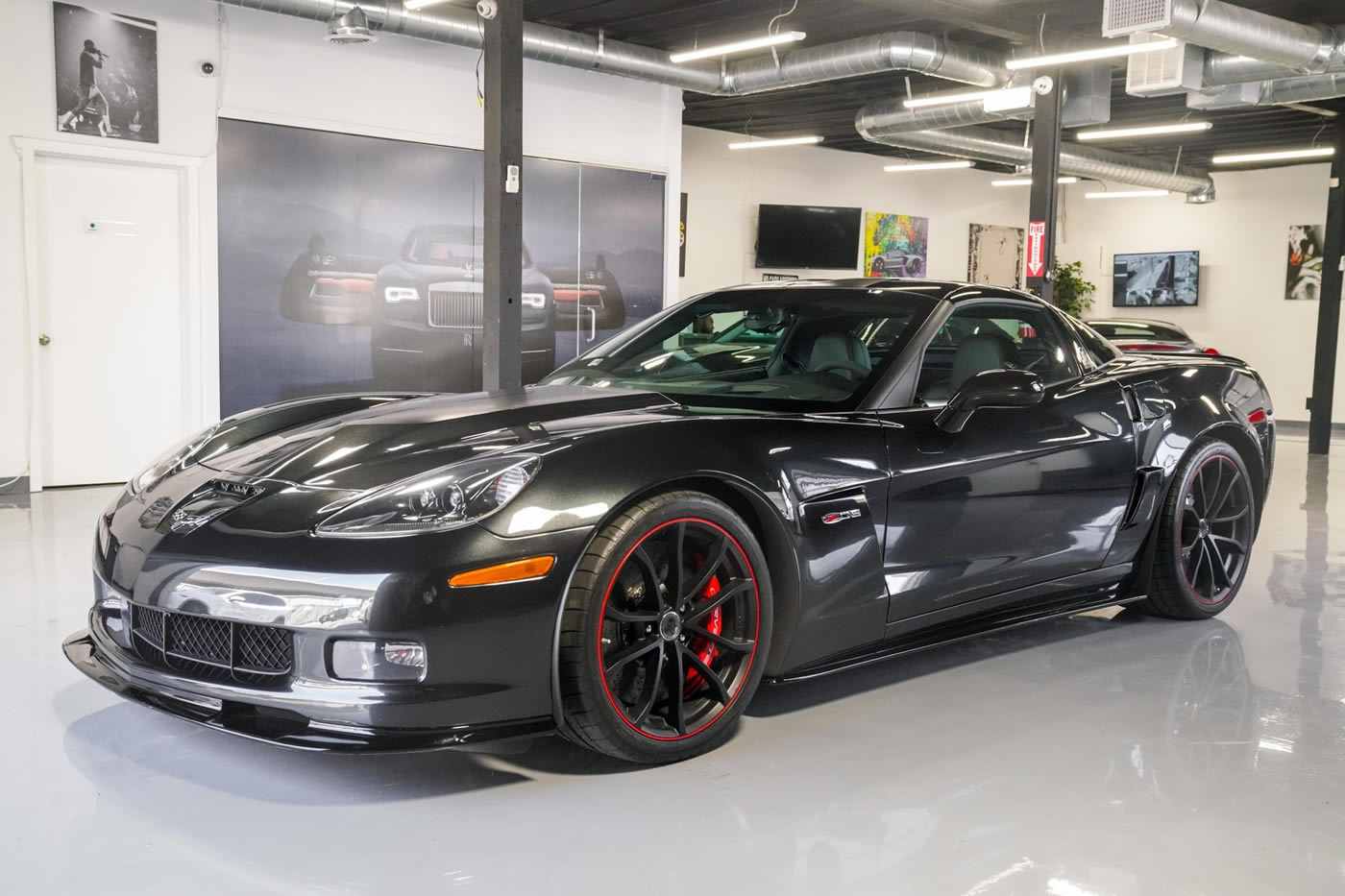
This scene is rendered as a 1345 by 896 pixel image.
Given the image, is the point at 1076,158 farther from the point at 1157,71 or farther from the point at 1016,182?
the point at 1157,71

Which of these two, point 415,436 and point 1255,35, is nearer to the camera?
point 415,436

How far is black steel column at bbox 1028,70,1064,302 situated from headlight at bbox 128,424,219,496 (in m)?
7.86

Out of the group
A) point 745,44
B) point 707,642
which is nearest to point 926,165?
point 745,44

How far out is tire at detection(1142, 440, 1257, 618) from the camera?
3939mm

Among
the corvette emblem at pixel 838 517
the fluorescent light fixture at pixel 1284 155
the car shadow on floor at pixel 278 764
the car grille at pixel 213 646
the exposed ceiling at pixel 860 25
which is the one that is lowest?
the car shadow on floor at pixel 278 764

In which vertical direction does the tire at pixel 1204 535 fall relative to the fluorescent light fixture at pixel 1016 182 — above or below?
below

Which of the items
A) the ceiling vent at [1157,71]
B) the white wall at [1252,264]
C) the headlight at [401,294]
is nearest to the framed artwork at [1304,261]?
the white wall at [1252,264]

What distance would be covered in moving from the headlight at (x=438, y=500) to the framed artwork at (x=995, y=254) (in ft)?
55.0

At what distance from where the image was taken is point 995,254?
19.0m

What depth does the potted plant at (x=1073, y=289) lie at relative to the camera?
19000 millimetres

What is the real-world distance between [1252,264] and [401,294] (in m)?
13.3

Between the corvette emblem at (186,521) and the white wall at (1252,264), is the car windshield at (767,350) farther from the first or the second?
the white wall at (1252,264)

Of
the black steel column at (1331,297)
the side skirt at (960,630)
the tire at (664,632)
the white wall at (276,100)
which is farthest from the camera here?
the black steel column at (1331,297)

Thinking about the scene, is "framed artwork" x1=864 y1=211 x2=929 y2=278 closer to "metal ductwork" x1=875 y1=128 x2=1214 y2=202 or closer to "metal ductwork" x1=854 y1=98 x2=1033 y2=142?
"metal ductwork" x1=875 y1=128 x2=1214 y2=202
